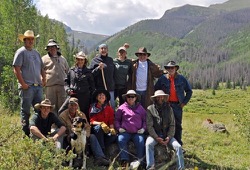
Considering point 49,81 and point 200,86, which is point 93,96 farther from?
point 200,86

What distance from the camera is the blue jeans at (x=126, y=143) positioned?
8.12m

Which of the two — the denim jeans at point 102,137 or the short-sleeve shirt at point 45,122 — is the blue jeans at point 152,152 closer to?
the denim jeans at point 102,137

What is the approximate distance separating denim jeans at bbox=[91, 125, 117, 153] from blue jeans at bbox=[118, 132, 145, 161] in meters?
0.30

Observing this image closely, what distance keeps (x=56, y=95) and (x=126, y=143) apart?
2.41 metres

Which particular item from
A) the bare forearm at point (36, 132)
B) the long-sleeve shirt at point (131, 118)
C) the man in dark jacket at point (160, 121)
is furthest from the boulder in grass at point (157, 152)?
the bare forearm at point (36, 132)

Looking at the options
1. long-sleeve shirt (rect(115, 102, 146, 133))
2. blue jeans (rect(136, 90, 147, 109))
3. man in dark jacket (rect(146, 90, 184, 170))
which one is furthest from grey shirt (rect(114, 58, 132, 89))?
man in dark jacket (rect(146, 90, 184, 170))

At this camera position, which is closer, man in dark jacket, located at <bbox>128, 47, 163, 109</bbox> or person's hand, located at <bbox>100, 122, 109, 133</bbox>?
person's hand, located at <bbox>100, 122, 109, 133</bbox>

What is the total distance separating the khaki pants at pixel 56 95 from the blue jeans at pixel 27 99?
76 centimetres

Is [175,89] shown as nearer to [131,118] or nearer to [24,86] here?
[131,118]

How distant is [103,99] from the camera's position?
844 centimetres

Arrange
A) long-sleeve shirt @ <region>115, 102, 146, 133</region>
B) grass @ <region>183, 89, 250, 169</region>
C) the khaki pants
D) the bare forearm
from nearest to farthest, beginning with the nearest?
the bare forearm → long-sleeve shirt @ <region>115, 102, 146, 133</region> → the khaki pants → grass @ <region>183, 89, 250, 169</region>

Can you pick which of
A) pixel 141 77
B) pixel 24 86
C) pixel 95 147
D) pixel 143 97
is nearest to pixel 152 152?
pixel 95 147

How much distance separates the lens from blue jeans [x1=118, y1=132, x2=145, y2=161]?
8125 millimetres

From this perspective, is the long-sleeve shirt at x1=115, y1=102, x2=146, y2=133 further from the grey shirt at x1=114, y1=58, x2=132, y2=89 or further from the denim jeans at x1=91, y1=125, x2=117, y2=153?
the grey shirt at x1=114, y1=58, x2=132, y2=89
